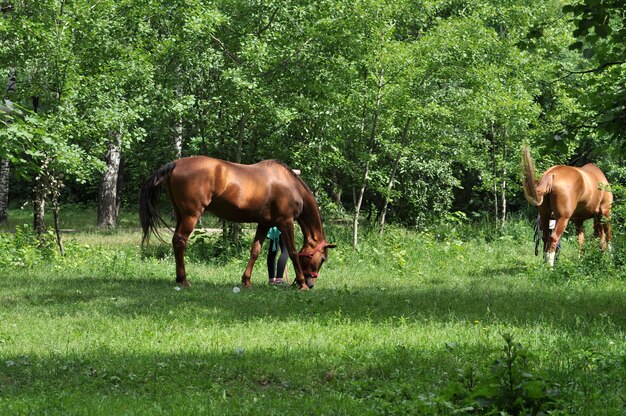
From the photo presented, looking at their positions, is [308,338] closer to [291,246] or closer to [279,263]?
[291,246]

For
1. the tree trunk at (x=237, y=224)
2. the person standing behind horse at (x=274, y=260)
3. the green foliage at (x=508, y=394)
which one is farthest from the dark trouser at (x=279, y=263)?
the green foliage at (x=508, y=394)

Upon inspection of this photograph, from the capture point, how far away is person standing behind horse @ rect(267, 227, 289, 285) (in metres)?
14.1

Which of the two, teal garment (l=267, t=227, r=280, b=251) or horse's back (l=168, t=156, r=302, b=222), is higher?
horse's back (l=168, t=156, r=302, b=222)

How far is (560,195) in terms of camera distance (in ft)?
51.7

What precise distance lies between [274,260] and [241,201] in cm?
118

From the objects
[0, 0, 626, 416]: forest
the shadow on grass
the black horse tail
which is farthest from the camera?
the black horse tail

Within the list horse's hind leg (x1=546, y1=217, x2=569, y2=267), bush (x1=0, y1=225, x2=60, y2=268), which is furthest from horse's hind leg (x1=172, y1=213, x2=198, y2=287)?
horse's hind leg (x1=546, y1=217, x2=569, y2=267)

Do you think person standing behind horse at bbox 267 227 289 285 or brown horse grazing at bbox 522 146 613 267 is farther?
brown horse grazing at bbox 522 146 613 267

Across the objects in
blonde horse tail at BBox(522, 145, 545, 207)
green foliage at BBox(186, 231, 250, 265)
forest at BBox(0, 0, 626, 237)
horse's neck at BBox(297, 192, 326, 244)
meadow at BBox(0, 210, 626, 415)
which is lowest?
meadow at BBox(0, 210, 626, 415)

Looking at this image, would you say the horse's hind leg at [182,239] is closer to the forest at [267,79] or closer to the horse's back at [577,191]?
the forest at [267,79]

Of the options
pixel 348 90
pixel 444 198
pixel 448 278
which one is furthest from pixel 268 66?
pixel 444 198

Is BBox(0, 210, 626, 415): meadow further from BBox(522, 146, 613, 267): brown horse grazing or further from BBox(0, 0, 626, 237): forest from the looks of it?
BBox(0, 0, 626, 237): forest

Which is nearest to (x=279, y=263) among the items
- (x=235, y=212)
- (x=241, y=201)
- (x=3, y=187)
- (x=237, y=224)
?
(x=235, y=212)

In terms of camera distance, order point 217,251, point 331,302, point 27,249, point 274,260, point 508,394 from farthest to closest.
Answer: point 217,251
point 27,249
point 274,260
point 331,302
point 508,394
